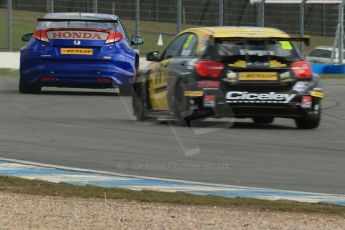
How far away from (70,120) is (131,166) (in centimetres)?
489

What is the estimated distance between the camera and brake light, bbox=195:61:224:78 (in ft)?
49.1

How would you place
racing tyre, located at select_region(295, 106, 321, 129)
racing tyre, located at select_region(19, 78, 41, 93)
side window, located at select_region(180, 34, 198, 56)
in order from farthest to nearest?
racing tyre, located at select_region(19, 78, 41, 93) < side window, located at select_region(180, 34, 198, 56) < racing tyre, located at select_region(295, 106, 321, 129)

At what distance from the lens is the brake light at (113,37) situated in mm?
20605

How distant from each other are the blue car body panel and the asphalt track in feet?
6.31

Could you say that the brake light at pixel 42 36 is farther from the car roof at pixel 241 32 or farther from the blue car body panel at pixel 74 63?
the car roof at pixel 241 32

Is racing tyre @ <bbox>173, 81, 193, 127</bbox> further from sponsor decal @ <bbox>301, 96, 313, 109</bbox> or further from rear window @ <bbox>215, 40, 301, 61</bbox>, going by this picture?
sponsor decal @ <bbox>301, 96, 313, 109</bbox>

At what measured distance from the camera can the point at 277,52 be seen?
50.0ft

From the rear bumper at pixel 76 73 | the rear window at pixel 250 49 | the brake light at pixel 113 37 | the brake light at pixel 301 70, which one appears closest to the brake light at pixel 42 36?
the rear bumper at pixel 76 73

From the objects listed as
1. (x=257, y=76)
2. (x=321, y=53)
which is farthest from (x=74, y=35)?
(x=321, y=53)

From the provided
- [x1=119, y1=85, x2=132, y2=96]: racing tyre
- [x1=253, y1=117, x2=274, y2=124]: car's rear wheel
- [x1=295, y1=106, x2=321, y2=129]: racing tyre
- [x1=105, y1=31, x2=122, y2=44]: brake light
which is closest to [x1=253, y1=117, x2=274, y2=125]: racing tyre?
[x1=253, y1=117, x2=274, y2=124]: car's rear wheel

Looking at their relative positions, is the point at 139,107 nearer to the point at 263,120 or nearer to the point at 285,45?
the point at 263,120

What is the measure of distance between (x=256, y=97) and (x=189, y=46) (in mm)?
1317

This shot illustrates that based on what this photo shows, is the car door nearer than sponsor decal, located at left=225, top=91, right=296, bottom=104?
No

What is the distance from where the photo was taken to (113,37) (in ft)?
67.9
